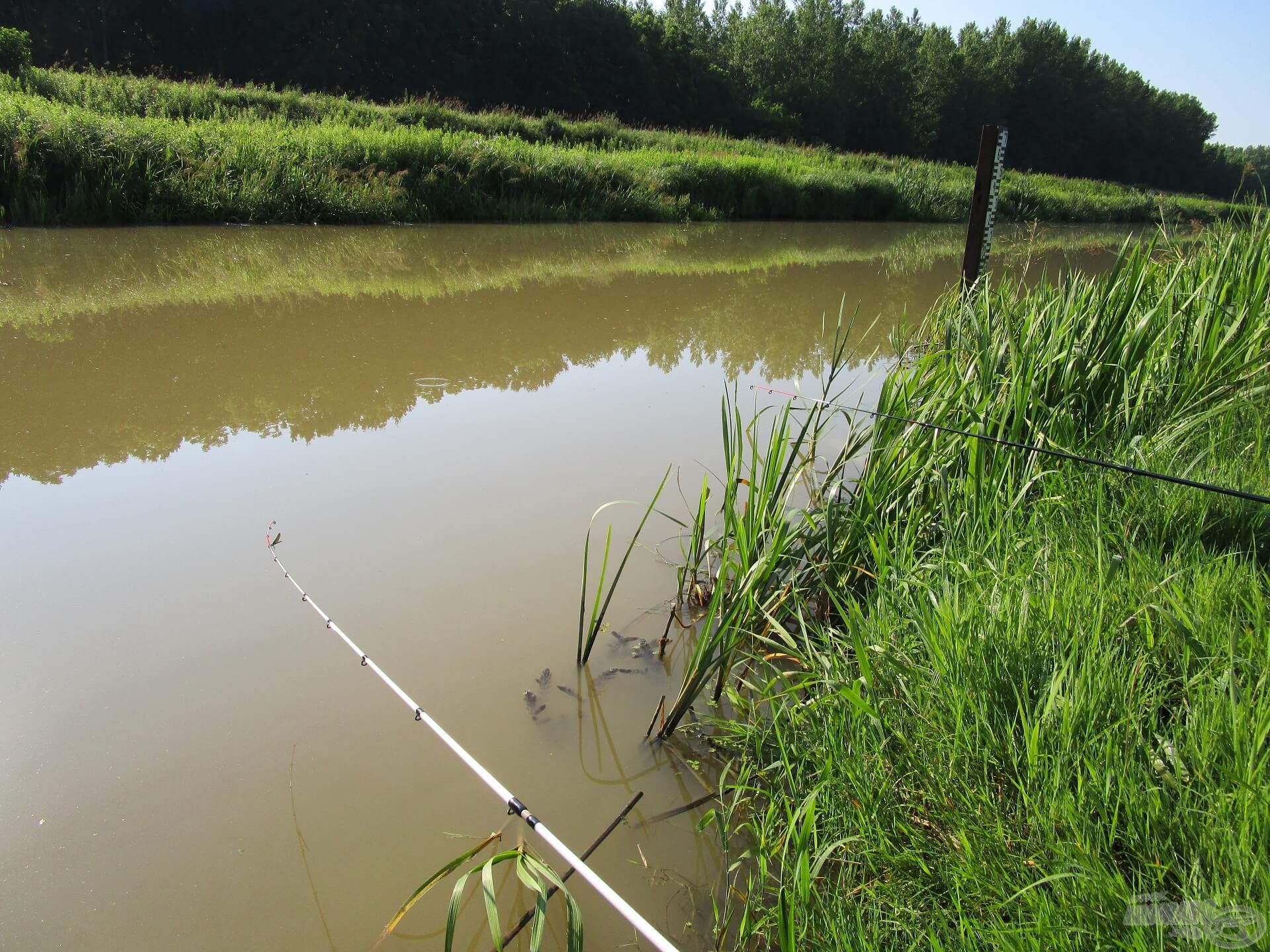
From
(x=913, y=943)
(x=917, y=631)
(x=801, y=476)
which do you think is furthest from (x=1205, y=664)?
(x=801, y=476)

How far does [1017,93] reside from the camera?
40.5 metres

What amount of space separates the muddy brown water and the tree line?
576 inches

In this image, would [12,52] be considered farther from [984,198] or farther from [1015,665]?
[1015,665]

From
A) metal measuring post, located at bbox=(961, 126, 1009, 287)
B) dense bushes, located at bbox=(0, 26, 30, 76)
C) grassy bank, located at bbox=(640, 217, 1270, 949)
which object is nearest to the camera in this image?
grassy bank, located at bbox=(640, 217, 1270, 949)

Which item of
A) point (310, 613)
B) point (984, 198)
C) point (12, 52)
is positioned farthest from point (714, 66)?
point (310, 613)

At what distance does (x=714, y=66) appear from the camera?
29.2 metres

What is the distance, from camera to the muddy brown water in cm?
140

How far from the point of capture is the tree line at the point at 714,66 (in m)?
20.9

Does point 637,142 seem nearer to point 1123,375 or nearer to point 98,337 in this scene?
point 98,337

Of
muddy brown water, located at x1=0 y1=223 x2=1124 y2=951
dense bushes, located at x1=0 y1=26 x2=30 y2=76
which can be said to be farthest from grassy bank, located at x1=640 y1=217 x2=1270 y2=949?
dense bushes, located at x1=0 y1=26 x2=30 y2=76

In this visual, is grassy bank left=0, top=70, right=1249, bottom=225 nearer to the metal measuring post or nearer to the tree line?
the metal measuring post

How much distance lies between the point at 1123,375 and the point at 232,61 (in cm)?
2459

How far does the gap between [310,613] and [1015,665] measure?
1.67 meters

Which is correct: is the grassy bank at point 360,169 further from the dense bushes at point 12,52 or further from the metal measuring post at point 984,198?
the metal measuring post at point 984,198
